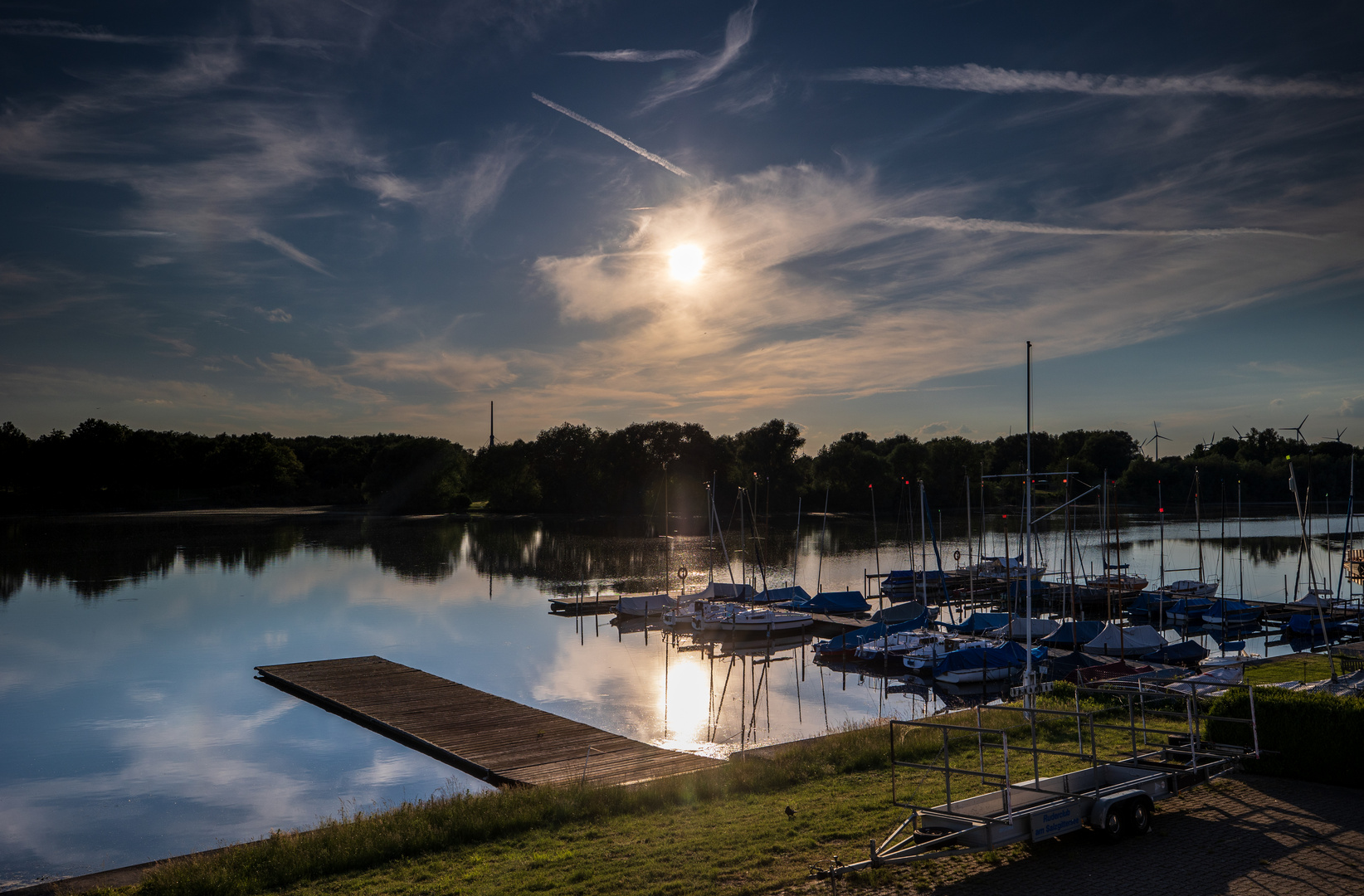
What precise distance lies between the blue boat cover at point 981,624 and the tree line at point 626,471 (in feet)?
255

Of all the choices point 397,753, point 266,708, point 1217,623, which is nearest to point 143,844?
point 397,753

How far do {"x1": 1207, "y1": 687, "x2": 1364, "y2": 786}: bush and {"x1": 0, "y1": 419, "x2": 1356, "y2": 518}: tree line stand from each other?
104 metres

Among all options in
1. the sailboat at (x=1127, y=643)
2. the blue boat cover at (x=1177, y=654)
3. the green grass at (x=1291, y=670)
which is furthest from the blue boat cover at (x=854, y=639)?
the green grass at (x=1291, y=670)

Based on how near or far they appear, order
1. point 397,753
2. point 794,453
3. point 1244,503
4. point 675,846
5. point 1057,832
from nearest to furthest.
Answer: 1. point 1057,832
2. point 675,846
3. point 397,753
4. point 1244,503
5. point 794,453

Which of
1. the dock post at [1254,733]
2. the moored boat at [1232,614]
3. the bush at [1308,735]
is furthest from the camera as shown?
the moored boat at [1232,614]

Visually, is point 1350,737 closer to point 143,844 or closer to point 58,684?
point 143,844

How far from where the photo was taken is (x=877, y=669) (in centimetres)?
3300

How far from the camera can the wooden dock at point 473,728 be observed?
58.0ft

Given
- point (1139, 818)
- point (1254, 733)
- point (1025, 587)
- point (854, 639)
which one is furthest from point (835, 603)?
point (1139, 818)

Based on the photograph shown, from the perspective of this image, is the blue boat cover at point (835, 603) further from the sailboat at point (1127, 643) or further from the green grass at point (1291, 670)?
the green grass at point (1291, 670)

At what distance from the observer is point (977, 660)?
98.1 ft

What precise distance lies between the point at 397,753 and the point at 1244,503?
13056 centimetres

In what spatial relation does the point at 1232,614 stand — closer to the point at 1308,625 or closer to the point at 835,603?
the point at 1308,625

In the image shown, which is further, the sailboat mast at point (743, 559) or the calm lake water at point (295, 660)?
the sailboat mast at point (743, 559)
